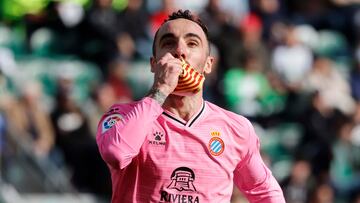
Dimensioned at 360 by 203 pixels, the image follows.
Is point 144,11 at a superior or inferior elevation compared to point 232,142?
superior

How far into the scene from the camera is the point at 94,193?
11539 mm

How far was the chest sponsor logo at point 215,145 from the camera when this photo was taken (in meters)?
5.07

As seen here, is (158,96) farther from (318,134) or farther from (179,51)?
(318,134)

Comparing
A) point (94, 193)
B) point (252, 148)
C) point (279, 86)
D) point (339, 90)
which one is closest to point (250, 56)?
point (279, 86)

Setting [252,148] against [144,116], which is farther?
[252,148]

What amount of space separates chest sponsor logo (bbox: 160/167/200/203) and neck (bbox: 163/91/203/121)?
0.36 meters

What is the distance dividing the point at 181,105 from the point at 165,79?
1.44 ft

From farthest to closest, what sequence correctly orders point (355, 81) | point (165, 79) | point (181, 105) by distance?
point (355, 81) < point (181, 105) < point (165, 79)

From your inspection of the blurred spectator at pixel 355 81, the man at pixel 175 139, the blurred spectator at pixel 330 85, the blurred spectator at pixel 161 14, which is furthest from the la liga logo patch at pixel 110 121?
the blurred spectator at pixel 355 81

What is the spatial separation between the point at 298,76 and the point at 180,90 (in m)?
9.26

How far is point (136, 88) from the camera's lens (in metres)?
12.8

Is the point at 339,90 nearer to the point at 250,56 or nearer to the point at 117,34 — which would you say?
the point at 250,56

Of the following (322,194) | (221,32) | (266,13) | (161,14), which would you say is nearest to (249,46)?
(221,32)

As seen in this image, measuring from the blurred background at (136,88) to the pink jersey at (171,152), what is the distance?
6.06 m
